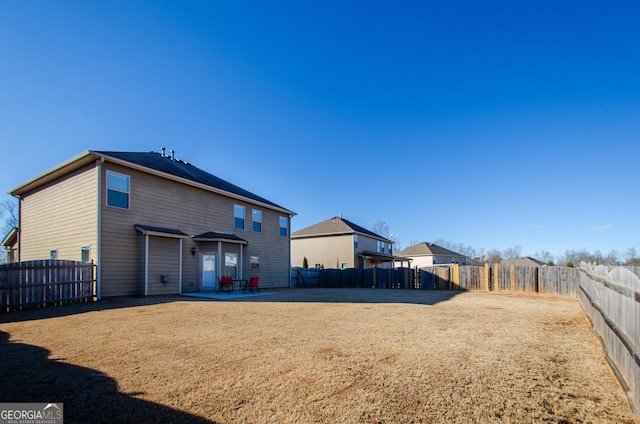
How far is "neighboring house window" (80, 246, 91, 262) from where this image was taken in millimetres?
12430

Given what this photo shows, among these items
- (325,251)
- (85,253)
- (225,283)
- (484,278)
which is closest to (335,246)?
(325,251)

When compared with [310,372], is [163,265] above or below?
above

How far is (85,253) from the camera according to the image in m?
12.7

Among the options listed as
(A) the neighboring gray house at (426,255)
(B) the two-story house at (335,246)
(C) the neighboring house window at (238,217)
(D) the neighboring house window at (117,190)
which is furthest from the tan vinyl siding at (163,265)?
(A) the neighboring gray house at (426,255)

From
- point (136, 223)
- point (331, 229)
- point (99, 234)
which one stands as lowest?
point (99, 234)

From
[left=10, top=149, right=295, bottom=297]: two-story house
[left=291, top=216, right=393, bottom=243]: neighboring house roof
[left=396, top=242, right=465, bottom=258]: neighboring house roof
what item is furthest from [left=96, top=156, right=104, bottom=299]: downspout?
[left=396, top=242, right=465, bottom=258]: neighboring house roof

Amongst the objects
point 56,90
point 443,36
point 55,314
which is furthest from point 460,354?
point 56,90

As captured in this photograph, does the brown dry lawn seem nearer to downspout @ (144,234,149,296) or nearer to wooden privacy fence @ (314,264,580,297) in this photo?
downspout @ (144,234,149,296)

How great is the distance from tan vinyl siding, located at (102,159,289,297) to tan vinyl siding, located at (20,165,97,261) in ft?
2.18

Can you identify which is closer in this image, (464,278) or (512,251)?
(464,278)

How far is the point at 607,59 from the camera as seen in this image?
13117 millimetres

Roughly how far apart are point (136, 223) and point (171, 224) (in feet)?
5.59

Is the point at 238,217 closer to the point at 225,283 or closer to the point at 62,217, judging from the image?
the point at 225,283

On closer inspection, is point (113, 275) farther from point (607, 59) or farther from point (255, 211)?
point (607, 59)
